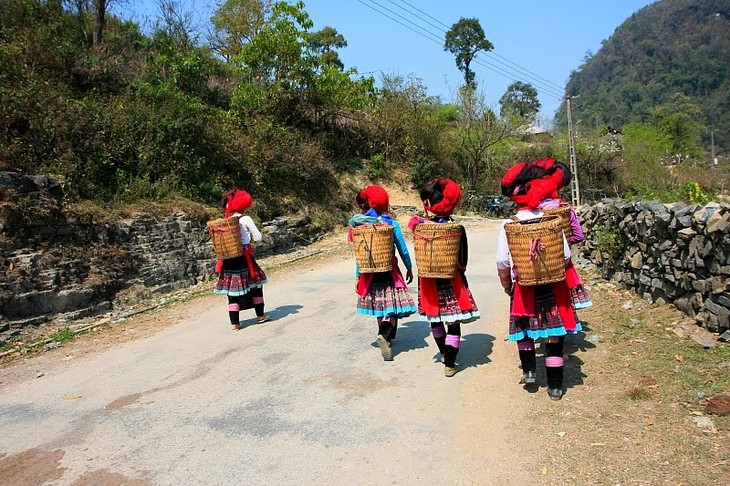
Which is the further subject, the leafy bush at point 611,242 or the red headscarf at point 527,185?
the leafy bush at point 611,242

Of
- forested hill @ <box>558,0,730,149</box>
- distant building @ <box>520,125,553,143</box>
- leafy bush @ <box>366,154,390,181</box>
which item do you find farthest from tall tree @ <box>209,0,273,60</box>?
forested hill @ <box>558,0,730,149</box>

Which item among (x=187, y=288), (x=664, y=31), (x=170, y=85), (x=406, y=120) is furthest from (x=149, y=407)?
(x=664, y=31)

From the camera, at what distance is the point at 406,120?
2867cm

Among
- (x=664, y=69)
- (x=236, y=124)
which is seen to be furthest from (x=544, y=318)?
(x=664, y=69)

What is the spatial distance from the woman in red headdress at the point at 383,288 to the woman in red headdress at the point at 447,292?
62 cm

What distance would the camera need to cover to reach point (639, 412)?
4.11 m

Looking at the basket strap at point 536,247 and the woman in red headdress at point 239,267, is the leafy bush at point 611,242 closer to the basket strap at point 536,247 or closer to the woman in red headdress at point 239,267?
the basket strap at point 536,247

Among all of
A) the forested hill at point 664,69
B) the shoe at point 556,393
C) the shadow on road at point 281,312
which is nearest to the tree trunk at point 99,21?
the shadow on road at point 281,312

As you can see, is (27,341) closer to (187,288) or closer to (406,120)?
(187,288)

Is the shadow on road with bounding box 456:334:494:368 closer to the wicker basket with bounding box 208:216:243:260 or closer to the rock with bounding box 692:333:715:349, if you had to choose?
the rock with bounding box 692:333:715:349

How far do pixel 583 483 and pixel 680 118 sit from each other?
7059 centimetres

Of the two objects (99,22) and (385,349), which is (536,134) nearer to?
(99,22)

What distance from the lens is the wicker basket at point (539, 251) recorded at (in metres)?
4.26

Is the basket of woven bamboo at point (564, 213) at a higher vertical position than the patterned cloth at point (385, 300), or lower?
higher
